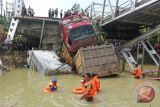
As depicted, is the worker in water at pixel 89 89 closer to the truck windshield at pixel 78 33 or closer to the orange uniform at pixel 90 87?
the orange uniform at pixel 90 87

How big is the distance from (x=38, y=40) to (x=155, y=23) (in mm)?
9647

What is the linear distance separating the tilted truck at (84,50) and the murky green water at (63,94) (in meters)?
0.72

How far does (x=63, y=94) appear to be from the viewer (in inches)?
527

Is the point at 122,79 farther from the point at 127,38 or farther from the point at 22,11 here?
the point at 22,11

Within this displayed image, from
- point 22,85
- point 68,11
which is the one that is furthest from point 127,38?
point 22,85

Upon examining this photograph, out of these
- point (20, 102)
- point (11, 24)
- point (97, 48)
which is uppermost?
point (11, 24)

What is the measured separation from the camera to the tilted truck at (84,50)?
18750mm

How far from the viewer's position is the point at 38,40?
1111 inches

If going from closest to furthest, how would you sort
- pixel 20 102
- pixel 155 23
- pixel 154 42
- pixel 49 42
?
pixel 20 102, pixel 155 23, pixel 49 42, pixel 154 42

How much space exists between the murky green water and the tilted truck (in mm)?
721

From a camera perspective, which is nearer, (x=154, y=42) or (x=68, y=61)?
(x=68, y=61)

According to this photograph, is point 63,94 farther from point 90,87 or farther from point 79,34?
point 79,34

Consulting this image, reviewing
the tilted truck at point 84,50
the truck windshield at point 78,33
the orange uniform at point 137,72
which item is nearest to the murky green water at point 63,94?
the orange uniform at point 137,72

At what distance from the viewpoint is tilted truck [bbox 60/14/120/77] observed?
61.5ft
